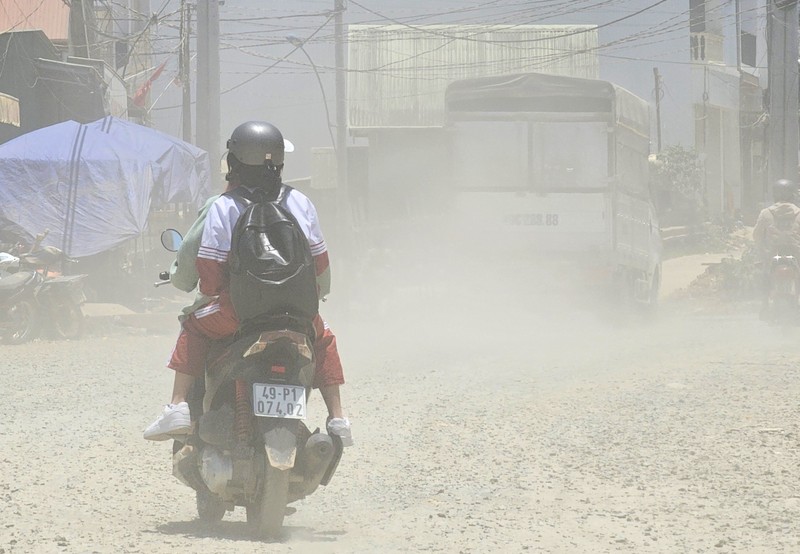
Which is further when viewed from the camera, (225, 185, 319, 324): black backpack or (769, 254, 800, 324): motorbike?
(769, 254, 800, 324): motorbike

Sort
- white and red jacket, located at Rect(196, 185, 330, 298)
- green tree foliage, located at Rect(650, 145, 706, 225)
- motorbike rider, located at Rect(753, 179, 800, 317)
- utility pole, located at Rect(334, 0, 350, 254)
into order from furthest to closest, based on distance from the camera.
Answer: green tree foliage, located at Rect(650, 145, 706, 225)
utility pole, located at Rect(334, 0, 350, 254)
motorbike rider, located at Rect(753, 179, 800, 317)
white and red jacket, located at Rect(196, 185, 330, 298)

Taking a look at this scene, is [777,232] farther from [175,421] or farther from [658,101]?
[658,101]

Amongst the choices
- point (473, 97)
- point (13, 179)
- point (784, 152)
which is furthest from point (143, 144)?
point (784, 152)

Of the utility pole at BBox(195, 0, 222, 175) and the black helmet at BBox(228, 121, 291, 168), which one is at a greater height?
the utility pole at BBox(195, 0, 222, 175)

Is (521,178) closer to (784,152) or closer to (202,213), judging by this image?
(784,152)

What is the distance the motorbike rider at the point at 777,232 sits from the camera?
14.2m

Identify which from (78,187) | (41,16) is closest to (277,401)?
(78,187)

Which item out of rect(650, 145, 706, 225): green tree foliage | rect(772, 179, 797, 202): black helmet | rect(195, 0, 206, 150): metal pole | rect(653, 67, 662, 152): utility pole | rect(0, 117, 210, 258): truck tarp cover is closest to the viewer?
rect(772, 179, 797, 202): black helmet

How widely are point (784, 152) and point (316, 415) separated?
15392mm

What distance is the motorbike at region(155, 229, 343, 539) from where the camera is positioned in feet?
15.1

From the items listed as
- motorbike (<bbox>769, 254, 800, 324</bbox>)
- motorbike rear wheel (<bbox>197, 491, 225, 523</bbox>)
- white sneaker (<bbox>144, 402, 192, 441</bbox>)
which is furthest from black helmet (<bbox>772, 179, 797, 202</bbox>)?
white sneaker (<bbox>144, 402, 192, 441</bbox>)

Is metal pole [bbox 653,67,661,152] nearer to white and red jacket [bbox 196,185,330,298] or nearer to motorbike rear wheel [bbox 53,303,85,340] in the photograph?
motorbike rear wheel [bbox 53,303,85,340]

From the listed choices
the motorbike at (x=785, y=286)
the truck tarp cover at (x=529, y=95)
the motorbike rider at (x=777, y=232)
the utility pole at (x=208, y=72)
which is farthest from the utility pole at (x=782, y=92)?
the utility pole at (x=208, y=72)

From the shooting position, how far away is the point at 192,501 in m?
5.99
